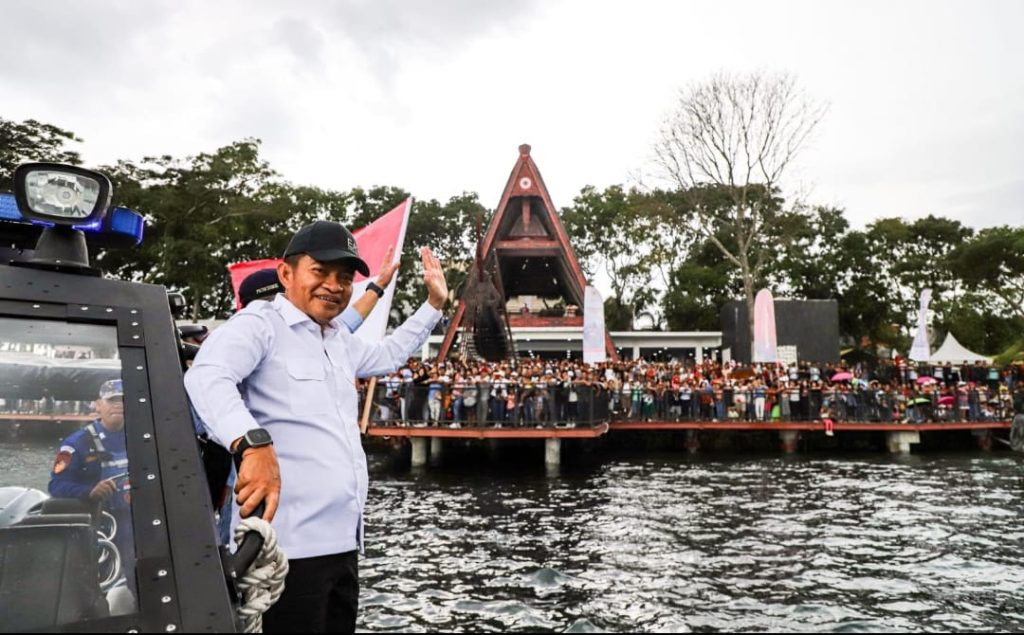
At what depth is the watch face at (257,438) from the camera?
1.91 meters

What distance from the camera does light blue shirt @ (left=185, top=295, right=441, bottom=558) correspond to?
2303mm

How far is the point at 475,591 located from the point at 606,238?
44.7 meters

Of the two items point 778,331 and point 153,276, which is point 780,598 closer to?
point 778,331

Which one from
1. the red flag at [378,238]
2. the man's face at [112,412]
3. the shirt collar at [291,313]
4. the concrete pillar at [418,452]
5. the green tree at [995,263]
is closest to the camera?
the man's face at [112,412]

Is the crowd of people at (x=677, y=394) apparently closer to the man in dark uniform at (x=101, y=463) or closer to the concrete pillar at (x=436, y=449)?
the concrete pillar at (x=436, y=449)

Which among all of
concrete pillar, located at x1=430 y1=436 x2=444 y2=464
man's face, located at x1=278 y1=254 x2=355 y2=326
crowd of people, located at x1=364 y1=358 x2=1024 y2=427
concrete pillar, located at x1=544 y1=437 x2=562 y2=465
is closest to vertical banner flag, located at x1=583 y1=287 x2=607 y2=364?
crowd of people, located at x1=364 y1=358 x2=1024 y2=427

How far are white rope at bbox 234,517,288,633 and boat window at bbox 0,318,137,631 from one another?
26 centimetres

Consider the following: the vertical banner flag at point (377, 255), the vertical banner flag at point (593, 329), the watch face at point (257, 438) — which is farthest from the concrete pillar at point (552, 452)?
the watch face at point (257, 438)

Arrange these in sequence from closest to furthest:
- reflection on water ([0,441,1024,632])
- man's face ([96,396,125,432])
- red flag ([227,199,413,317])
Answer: man's face ([96,396,125,432]) → reflection on water ([0,441,1024,632]) → red flag ([227,199,413,317])

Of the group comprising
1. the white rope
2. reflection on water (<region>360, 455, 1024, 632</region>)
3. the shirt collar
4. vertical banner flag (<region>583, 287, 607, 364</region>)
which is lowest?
reflection on water (<region>360, 455, 1024, 632</region>)

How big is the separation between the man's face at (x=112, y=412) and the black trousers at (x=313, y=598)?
0.74 m

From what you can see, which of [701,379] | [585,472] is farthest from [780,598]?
[701,379]

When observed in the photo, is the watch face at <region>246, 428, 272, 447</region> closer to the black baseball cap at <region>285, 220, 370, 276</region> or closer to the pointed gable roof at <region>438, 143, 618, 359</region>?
the black baseball cap at <region>285, 220, 370, 276</region>

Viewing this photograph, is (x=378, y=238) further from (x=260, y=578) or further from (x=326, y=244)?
(x=260, y=578)
